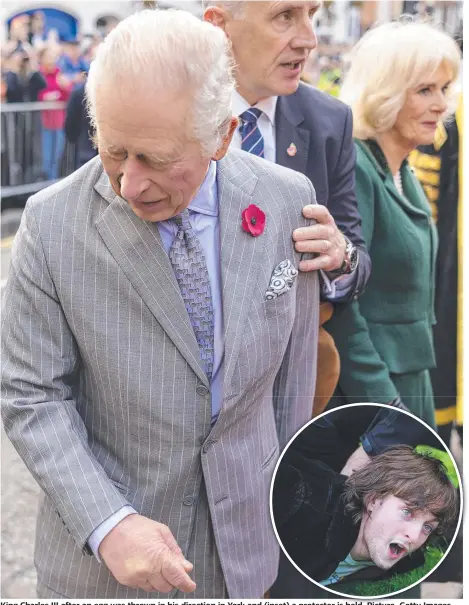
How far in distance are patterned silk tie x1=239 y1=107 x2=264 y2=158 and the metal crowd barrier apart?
0.62 meters

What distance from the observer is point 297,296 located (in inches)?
66.9

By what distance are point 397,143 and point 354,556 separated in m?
1.03

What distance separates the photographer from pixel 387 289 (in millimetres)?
2119

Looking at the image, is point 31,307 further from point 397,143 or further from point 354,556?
point 397,143

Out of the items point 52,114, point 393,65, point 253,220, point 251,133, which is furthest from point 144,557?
point 52,114

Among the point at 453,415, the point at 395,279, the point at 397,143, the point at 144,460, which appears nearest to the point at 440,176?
the point at 397,143

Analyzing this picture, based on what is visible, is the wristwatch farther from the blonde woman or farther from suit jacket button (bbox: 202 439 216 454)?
suit jacket button (bbox: 202 439 216 454)

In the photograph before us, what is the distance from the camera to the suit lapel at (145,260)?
4.80 ft

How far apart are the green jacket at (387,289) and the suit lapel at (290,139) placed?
0.75 ft

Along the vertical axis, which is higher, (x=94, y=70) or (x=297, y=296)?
(x=94, y=70)

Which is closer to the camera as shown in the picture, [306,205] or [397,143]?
[306,205]

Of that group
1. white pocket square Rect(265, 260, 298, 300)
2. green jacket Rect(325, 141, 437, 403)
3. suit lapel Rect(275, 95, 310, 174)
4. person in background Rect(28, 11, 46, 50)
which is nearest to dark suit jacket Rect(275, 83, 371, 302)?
suit lapel Rect(275, 95, 310, 174)

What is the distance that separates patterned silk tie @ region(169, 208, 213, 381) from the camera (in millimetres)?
1504

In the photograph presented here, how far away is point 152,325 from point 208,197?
0.26 m
